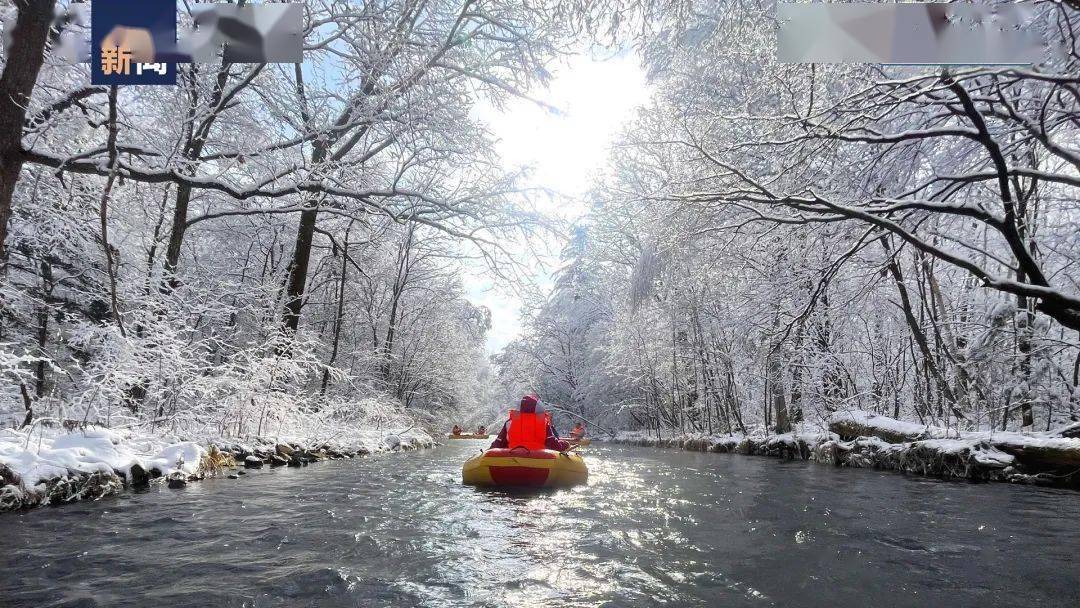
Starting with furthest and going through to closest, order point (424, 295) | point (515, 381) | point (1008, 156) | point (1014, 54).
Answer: point (515, 381)
point (424, 295)
point (1008, 156)
point (1014, 54)

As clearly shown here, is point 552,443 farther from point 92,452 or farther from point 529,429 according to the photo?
point 92,452

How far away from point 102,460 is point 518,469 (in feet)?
14.9

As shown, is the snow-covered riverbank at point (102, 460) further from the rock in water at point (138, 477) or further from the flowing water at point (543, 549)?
the flowing water at point (543, 549)

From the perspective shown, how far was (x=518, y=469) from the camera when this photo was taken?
7.63m

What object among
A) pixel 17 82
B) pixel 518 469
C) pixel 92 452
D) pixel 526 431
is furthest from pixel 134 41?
pixel 526 431

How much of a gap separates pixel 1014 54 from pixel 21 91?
8566 millimetres

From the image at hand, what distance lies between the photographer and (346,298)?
22.6 metres

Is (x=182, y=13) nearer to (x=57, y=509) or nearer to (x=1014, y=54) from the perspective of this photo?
(x=57, y=509)

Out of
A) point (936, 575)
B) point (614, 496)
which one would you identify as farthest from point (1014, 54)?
point (614, 496)

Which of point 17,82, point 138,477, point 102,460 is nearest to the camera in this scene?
point 17,82

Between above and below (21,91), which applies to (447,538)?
below

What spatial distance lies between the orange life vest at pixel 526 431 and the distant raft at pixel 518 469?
805 mm

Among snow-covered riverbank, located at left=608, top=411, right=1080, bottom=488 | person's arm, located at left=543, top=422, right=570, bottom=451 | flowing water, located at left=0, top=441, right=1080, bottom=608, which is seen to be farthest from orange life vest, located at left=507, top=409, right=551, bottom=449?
snow-covered riverbank, located at left=608, top=411, right=1080, bottom=488

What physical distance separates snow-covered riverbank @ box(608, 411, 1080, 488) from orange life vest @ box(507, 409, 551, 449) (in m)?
5.63
